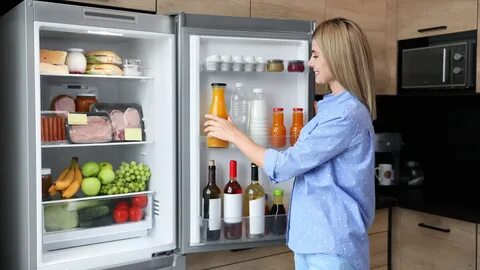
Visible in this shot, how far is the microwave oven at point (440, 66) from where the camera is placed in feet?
8.20

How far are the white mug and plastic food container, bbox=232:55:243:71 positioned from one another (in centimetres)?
134

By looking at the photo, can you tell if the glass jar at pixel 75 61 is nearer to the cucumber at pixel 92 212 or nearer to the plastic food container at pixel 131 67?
the plastic food container at pixel 131 67

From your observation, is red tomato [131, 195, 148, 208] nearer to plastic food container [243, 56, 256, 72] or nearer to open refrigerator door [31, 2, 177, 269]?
open refrigerator door [31, 2, 177, 269]

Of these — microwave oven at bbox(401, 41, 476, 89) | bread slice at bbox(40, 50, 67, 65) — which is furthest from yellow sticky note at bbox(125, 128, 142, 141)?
microwave oven at bbox(401, 41, 476, 89)

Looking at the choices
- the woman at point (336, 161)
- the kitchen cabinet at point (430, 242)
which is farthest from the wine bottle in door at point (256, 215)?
the kitchen cabinet at point (430, 242)

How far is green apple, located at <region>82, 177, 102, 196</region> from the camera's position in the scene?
1933 mm

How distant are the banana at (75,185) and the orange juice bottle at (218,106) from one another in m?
0.50

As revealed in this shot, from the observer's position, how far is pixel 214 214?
6.42 ft

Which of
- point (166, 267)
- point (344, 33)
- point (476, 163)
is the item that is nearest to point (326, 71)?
point (344, 33)

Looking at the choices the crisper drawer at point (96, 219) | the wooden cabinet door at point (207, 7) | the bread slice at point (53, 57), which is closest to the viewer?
the bread slice at point (53, 57)

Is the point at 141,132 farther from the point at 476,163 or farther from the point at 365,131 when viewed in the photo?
the point at 476,163

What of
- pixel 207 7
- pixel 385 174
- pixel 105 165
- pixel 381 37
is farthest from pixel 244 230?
pixel 381 37

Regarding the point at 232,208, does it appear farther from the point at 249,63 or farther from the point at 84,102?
the point at 84,102

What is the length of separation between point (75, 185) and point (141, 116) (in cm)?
37
